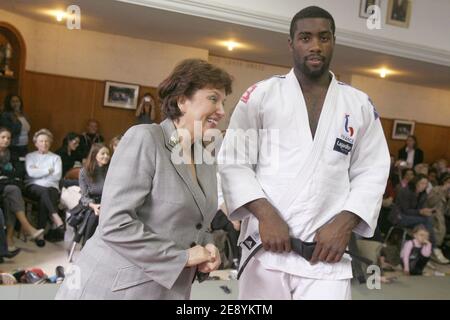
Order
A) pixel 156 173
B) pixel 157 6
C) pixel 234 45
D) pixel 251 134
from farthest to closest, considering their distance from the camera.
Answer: pixel 234 45 < pixel 157 6 < pixel 251 134 < pixel 156 173

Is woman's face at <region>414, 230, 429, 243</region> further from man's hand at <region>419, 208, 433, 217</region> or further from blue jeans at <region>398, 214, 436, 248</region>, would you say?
man's hand at <region>419, 208, 433, 217</region>

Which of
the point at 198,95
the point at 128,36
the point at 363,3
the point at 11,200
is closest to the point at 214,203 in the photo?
the point at 198,95

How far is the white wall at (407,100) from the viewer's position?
10633 millimetres

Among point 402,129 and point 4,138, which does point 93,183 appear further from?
point 402,129

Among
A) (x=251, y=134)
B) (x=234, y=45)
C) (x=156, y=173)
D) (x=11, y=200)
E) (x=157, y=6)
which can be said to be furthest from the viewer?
(x=234, y=45)

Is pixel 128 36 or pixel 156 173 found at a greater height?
pixel 128 36

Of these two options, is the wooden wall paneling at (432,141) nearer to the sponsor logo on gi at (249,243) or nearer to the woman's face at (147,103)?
the woman's face at (147,103)

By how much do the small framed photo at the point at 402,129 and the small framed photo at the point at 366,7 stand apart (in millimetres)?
5583

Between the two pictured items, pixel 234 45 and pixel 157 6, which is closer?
pixel 157 6

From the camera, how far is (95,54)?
833 cm

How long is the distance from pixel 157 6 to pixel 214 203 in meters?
4.16

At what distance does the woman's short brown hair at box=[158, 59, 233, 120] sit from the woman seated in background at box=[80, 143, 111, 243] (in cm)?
334

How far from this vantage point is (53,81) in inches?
321
